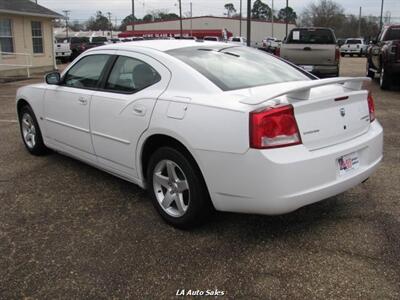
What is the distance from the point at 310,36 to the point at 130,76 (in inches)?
483

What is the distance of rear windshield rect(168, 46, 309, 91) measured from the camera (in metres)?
3.84

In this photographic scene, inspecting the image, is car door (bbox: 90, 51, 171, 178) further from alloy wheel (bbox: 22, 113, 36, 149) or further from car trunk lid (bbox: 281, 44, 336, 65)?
car trunk lid (bbox: 281, 44, 336, 65)

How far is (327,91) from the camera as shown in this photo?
366 centimetres

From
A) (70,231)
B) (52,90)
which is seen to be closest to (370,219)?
(70,231)

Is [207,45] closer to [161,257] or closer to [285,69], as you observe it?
[285,69]

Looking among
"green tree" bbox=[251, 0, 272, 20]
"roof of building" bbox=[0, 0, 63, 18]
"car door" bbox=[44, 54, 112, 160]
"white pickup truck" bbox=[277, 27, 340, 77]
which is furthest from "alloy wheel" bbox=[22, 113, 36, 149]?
"green tree" bbox=[251, 0, 272, 20]

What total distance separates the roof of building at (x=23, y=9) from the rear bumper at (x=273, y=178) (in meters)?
17.7

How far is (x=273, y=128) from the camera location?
3.20 meters

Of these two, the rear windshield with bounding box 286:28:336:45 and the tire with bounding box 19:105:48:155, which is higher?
the rear windshield with bounding box 286:28:336:45

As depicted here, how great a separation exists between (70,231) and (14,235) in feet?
1.48

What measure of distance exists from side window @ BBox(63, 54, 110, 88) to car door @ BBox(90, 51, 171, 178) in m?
0.22

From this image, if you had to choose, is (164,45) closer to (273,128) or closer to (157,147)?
(157,147)

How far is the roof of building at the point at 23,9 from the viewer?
744 inches

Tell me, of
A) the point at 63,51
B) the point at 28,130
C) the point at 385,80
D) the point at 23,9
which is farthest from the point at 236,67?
the point at 63,51
